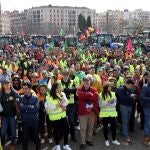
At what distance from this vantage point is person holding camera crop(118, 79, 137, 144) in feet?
31.4

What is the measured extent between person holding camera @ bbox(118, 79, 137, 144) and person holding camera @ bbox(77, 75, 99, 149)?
0.83 meters

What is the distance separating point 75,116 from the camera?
33.9 ft

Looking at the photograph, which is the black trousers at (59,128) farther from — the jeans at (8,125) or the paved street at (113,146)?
the jeans at (8,125)

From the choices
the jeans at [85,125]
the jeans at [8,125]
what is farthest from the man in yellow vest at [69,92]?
the jeans at [8,125]

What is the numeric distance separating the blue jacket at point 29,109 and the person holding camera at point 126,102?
2.35 meters

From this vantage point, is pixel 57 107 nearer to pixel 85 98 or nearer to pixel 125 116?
pixel 85 98

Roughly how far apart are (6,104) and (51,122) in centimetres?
113

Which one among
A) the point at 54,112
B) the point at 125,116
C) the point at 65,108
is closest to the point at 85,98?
the point at 65,108

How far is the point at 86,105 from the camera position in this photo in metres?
9.09

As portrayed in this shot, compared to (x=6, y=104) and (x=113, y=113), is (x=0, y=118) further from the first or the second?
(x=113, y=113)

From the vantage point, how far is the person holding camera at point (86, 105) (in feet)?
29.6

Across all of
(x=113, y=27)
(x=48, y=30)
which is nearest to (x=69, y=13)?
(x=113, y=27)

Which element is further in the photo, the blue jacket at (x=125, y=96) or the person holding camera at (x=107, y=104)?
the blue jacket at (x=125, y=96)

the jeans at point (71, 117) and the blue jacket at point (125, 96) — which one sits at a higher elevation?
the blue jacket at point (125, 96)
